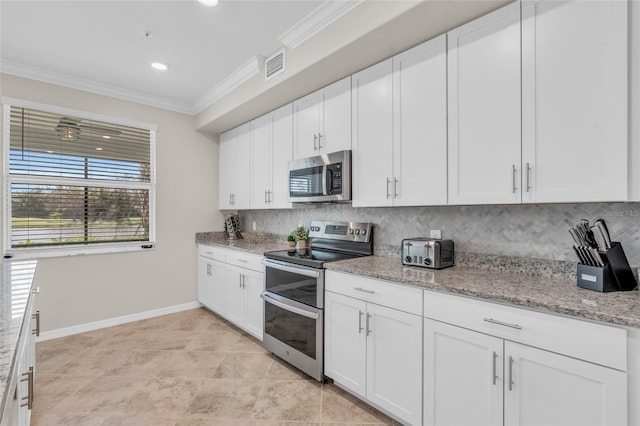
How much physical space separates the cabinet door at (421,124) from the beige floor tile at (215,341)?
2181 mm

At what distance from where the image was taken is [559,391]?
4.14 feet

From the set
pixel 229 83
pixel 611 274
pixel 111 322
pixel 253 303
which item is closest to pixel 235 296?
pixel 253 303

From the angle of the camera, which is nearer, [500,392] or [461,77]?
[500,392]

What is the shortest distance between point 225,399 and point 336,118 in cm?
232

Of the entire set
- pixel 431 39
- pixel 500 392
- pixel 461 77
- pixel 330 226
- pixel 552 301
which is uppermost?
pixel 431 39

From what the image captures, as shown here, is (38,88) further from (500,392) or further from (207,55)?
(500,392)

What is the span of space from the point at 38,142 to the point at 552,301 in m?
4.38

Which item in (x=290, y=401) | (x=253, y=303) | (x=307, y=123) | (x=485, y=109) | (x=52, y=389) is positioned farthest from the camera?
(x=253, y=303)

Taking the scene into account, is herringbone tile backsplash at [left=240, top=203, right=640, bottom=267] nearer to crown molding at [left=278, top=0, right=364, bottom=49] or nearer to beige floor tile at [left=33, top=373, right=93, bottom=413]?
crown molding at [left=278, top=0, right=364, bottom=49]

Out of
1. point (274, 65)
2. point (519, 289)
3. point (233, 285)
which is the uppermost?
point (274, 65)

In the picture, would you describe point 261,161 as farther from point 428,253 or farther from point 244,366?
point 428,253

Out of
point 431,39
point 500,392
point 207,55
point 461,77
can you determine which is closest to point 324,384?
point 500,392

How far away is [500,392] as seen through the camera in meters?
1.42

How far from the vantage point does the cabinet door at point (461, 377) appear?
1.44 m
